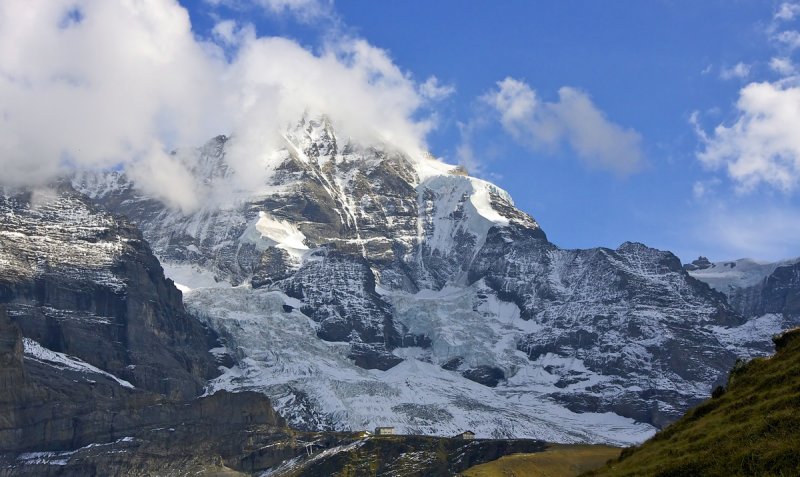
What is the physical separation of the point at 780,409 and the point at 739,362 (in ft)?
75.6

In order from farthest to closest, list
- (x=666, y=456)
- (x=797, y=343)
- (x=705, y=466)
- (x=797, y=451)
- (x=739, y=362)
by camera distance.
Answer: (x=739, y=362) < (x=797, y=343) < (x=666, y=456) < (x=705, y=466) < (x=797, y=451)

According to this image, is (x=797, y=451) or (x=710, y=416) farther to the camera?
(x=710, y=416)

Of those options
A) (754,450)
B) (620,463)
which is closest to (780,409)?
(754,450)

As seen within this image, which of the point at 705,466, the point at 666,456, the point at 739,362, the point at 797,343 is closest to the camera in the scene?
the point at 705,466

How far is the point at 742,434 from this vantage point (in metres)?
62.7

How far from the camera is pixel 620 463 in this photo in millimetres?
76688

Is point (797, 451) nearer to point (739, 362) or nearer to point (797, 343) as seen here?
point (797, 343)

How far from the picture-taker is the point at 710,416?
71938 millimetres

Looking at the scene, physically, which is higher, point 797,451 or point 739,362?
point 739,362

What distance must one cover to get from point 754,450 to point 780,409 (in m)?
4.23

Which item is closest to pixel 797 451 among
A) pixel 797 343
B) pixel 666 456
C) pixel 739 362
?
pixel 666 456

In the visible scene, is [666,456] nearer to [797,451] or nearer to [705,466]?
[705,466]

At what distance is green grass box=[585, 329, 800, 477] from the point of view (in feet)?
193

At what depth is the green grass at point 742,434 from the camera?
5894 cm
